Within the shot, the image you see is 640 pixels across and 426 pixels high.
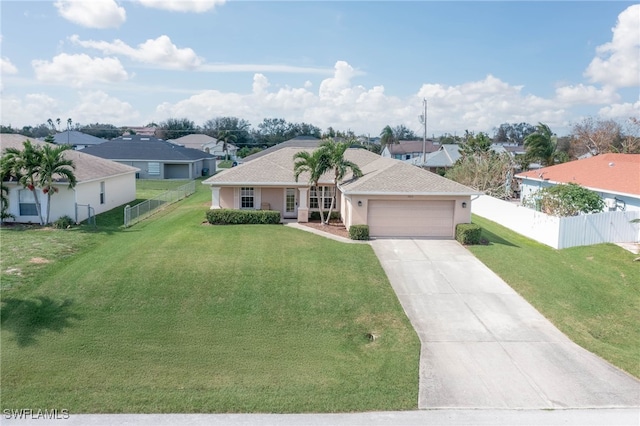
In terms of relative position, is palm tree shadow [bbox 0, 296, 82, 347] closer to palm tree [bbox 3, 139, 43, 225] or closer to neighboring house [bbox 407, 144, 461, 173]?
palm tree [bbox 3, 139, 43, 225]

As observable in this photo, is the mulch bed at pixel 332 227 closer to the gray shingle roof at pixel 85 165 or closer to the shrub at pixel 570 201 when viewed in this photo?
the shrub at pixel 570 201

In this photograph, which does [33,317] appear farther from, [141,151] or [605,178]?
[141,151]

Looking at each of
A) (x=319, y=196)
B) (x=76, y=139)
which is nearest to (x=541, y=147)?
(x=319, y=196)

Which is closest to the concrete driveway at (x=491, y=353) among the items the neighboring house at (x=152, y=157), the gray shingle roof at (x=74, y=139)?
the neighboring house at (x=152, y=157)

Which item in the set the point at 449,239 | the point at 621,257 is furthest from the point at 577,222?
the point at 449,239

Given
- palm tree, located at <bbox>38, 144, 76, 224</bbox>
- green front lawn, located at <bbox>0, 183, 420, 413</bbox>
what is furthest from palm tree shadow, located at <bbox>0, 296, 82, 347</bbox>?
palm tree, located at <bbox>38, 144, 76, 224</bbox>

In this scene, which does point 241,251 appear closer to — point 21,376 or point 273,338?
point 273,338
